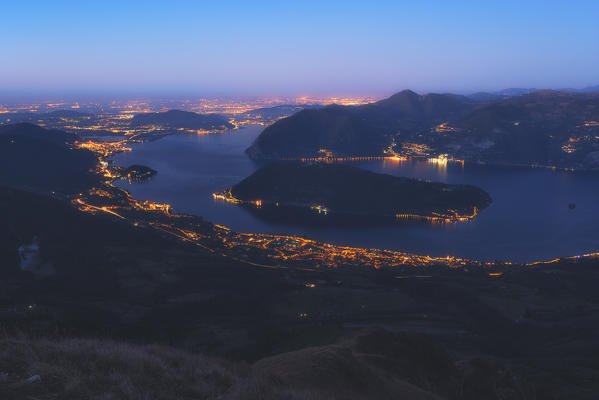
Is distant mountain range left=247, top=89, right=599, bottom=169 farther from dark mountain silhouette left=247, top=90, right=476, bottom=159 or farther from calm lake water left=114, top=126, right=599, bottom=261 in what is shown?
calm lake water left=114, top=126, right=599, bottom=261

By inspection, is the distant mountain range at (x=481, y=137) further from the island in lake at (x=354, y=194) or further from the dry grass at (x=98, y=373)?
the dry grass at (x=98, y=373)

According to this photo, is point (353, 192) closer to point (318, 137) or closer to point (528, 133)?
point (318, 137)

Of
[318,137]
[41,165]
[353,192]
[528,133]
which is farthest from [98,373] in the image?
[528,133]

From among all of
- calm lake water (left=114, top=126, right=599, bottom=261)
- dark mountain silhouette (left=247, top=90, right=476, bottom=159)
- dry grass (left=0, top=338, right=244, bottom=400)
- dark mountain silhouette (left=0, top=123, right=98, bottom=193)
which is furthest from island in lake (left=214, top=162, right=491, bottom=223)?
dry grass (left=0, top=338, right=244, bottom=400)

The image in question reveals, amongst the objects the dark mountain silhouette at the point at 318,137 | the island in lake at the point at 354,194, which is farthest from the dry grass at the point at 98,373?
the dark mountain silhouette at the point at 318,137

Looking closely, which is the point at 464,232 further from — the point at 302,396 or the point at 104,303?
the point at 302,396

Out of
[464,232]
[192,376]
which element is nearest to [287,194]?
[464,232]

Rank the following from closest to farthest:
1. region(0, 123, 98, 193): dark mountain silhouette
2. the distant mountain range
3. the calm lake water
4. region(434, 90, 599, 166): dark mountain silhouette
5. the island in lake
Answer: the calm lake water < the island in lake < region(0, 123, 98, 193): dark mountain silhouette < region(434, 90, 599, 166): dark mountain silhouette < the distant mountain range
